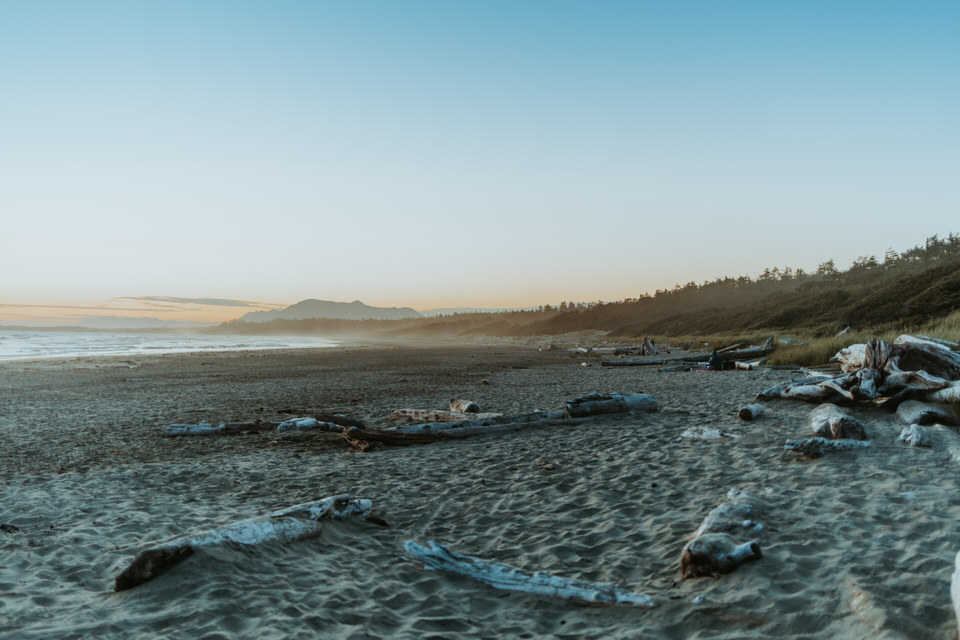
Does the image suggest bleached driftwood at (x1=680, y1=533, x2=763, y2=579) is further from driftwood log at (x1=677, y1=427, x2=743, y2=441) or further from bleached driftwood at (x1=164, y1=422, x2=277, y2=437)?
bleached driftwood at (x1=164, y1=422, x2=277, y2=437)

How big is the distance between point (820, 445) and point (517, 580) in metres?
5.28

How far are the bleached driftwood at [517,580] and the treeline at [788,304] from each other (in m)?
31.2

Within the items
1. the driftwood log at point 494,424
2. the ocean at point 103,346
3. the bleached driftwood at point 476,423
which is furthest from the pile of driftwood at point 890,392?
the ocean at point 103,346

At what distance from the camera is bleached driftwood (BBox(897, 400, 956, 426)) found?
841 centimetres

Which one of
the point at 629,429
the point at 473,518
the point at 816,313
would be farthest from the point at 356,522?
the point at 816,313

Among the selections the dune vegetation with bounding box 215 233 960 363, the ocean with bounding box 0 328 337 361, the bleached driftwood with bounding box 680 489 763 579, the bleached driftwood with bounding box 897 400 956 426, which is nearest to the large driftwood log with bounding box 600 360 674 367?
the dune vegetation with bounding box 215 233 960 363

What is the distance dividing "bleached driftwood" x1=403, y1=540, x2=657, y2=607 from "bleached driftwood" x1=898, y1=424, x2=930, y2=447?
586 cm

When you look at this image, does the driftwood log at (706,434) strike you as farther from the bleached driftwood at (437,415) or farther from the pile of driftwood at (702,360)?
the pile of driftwood at (702,360)

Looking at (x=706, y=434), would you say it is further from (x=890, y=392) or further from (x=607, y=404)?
(x=890, y=392)

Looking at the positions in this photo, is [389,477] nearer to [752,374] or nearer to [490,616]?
[490,616]

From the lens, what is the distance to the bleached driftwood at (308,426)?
1084cm

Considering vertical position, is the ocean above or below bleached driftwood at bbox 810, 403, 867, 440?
below

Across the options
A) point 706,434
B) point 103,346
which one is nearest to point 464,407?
point 706,434

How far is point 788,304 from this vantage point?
55.5m
